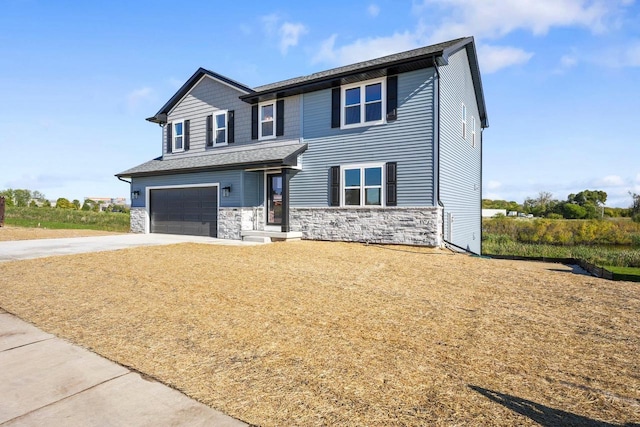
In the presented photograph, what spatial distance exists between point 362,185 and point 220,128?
27.9 ft

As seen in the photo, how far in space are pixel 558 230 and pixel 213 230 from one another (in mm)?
27131

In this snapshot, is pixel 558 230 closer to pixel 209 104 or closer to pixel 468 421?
pixel 209 104

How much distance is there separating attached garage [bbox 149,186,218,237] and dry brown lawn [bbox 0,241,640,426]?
322 inches

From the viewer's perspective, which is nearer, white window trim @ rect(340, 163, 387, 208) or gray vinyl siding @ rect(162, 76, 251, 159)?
white window trim @ rect(340, 163, 387, 208)

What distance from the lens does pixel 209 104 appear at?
17.5 metres

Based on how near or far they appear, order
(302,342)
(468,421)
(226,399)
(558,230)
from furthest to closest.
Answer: (558,230) → (302,342) → (226,399) → (468,421)

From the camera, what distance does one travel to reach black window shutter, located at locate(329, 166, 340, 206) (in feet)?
44.2

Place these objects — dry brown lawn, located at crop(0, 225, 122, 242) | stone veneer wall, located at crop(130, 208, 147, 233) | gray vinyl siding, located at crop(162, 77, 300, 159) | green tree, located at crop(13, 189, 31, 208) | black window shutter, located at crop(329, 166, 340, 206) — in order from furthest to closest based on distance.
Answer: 1. green tree, located at crop(13, 189, 31, 208)
2. stone veneer wall, located at crop(130, 208, 147, 233)
3. dry brown lawn, located at crop(0, 225, 122, 242)
4. gray vinyl siding, located at crop(162, 77, 300, 159)
5. black window shutter, located at crop(329, 166, 340, 206)

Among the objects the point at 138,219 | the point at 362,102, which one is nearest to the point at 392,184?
the point at 362,102

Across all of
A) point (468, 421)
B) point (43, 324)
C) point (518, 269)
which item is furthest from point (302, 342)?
point (518, 269)

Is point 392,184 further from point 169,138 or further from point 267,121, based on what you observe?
point 169,138

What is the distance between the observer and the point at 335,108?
13.6 m

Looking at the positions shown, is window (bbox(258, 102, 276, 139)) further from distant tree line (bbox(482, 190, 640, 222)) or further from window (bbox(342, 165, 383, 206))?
distant tree line (bbox(482, 190, 640, 222))

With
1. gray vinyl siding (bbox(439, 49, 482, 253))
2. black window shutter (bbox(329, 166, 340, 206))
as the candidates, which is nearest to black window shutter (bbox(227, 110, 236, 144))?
black window shutter (bbox(329, 166, 340, 206))
